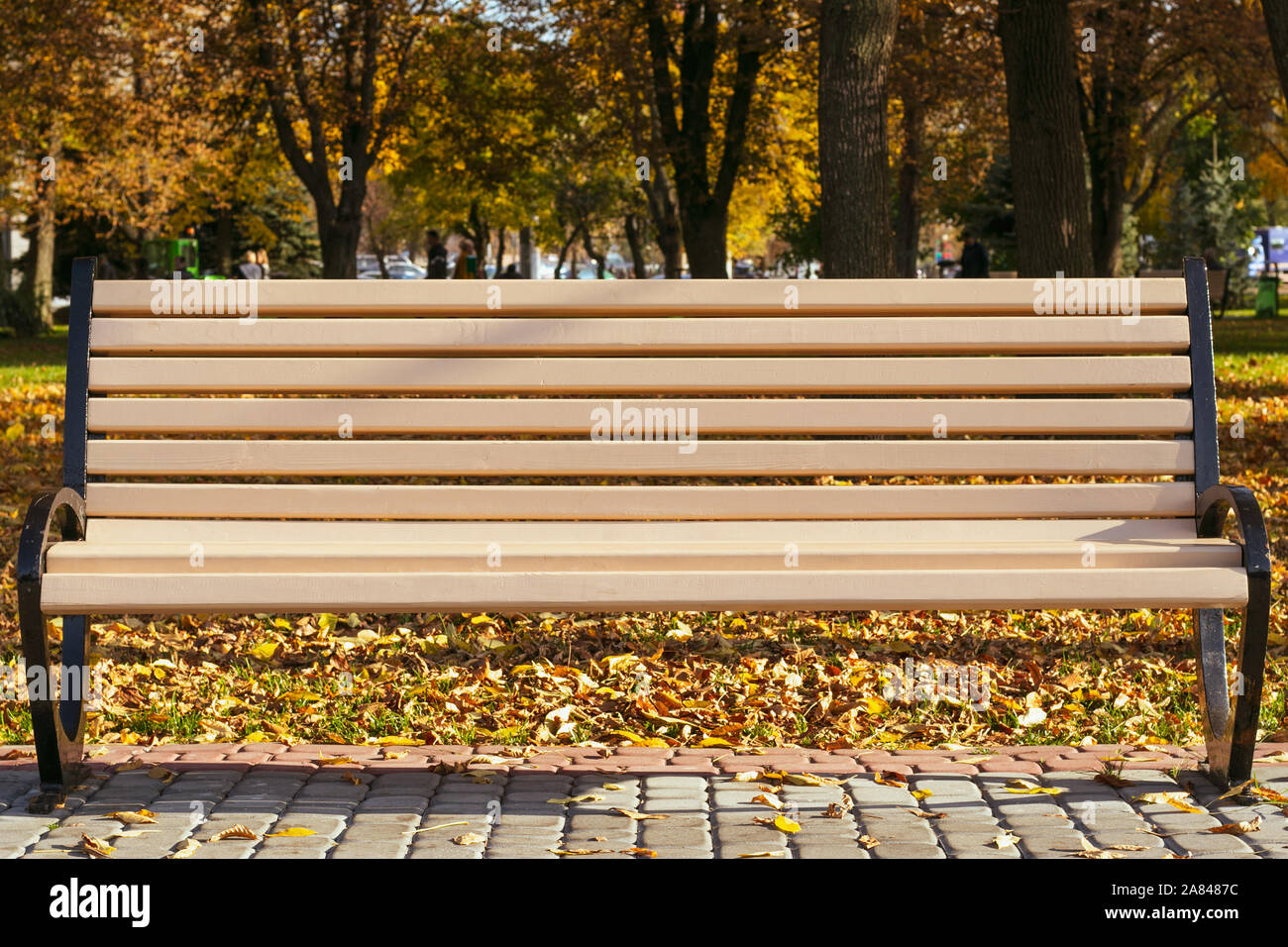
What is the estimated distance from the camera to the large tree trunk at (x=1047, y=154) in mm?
9492

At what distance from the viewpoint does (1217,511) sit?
13.1ft

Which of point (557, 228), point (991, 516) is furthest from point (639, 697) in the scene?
point (557, 228)

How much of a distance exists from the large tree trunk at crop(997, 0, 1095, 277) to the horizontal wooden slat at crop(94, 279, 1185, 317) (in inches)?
216

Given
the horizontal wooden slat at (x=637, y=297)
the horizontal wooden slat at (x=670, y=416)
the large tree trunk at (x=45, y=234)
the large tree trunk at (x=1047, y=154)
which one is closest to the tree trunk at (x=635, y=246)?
the large tree trunk at (x=45, y=234)

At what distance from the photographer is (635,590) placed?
11.9ft

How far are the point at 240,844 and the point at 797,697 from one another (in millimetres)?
1921

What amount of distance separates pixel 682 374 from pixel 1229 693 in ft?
5.34

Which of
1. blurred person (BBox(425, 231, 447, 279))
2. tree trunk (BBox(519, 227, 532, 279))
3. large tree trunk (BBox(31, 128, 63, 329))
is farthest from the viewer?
tree trunk (BBox(519, 227, 532, 279))

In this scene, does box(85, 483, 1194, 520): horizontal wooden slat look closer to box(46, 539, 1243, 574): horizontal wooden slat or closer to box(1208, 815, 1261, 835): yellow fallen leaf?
box(46, 539, 1243, 574): horizontal wooden slat

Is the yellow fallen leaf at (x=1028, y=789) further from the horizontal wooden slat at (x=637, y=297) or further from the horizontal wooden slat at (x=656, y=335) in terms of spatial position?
the horizontal wooden slat at (x=637, y=297)

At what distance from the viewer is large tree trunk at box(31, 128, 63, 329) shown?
28.1 meters

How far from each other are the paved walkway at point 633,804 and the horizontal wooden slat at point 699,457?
76 cm

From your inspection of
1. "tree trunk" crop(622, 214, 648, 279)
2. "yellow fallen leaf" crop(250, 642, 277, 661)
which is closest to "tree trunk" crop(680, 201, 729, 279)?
"yellow fallen leaf" crop(250, 642, 277, 661)

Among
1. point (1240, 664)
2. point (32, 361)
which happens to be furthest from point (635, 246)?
point (1240, 664)
